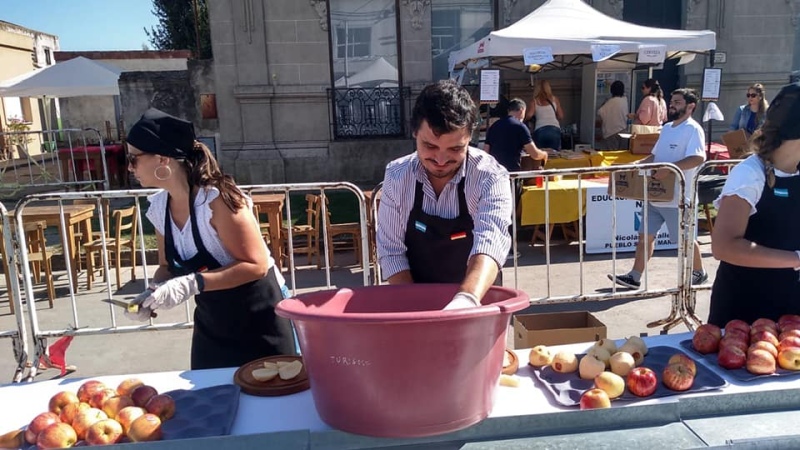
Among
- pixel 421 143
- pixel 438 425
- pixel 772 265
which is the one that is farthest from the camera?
pixel 772 265

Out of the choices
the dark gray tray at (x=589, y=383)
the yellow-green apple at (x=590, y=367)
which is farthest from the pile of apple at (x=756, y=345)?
the yellow-green apple at (x=590, y=367)

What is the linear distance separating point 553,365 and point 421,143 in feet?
2.96

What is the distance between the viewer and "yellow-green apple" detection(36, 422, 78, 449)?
1.59 m

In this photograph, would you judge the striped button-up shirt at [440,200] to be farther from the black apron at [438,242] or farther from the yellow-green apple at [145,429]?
the yellow-green apple at [145,429]

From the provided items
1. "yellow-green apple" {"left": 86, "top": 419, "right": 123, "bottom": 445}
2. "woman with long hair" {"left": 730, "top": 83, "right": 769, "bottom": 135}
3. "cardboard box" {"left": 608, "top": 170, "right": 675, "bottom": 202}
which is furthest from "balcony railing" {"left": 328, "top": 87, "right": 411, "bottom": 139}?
"yellow-green apple" {"left": 86, "top": 419, "right": 123, "bottom": 445}

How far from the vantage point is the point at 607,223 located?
7.49 meters

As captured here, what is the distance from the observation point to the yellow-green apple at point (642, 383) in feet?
5.98

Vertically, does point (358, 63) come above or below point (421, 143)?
above

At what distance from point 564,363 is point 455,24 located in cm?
1247

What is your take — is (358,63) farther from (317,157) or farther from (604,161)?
(604,161)

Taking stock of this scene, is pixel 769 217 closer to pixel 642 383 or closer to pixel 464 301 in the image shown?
pixel 642 383

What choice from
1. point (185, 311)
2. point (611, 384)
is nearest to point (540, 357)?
point (611, 384)

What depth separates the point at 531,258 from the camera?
7.61 metres

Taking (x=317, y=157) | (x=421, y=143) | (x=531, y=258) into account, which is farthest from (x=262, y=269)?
(x=317, y=157)
